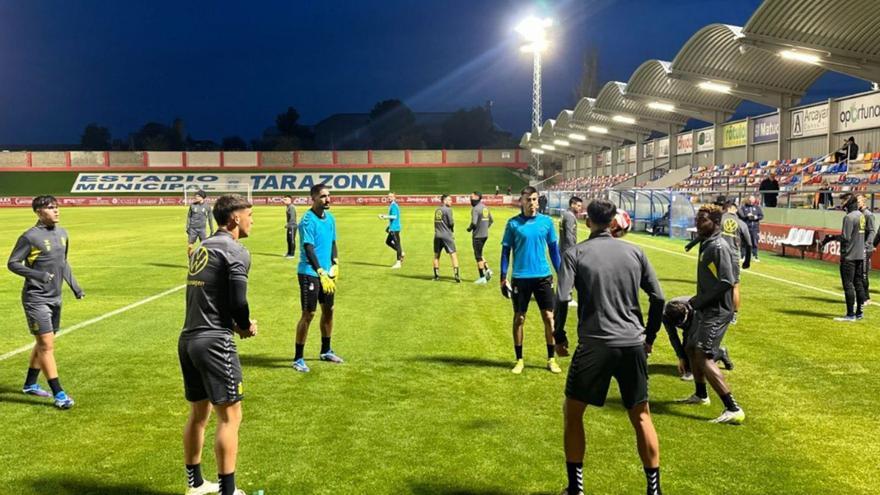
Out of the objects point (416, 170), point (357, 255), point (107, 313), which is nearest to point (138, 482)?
point (107, 313)

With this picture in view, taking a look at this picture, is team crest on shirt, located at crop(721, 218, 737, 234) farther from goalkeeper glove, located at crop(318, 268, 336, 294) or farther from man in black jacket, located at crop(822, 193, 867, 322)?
goalkeeper glove, located at crop(318, 268, 336, 294)

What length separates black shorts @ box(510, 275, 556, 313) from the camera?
8.48 meters

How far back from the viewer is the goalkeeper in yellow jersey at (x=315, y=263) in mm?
8539

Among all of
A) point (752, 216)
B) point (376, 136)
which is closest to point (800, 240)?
point (752, 216)

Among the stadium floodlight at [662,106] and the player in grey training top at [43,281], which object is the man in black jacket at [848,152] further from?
the player in grey training top at [43,281]

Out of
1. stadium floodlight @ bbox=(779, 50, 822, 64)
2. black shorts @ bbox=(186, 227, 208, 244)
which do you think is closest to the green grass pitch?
black shorts @ bbox=(186, 227, 208, 244)

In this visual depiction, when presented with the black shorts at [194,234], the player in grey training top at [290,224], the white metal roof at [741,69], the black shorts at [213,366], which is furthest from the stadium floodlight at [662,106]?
the black shorts at [213,366]

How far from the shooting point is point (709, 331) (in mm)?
6770

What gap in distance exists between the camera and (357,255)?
2311 cm

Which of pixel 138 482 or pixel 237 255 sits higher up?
pixel 237 255

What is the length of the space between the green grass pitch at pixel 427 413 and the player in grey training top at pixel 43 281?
0.48 m

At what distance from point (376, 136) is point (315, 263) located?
427ft

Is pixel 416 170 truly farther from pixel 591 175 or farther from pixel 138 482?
pixel 138 482

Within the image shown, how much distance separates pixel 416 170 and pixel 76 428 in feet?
275
